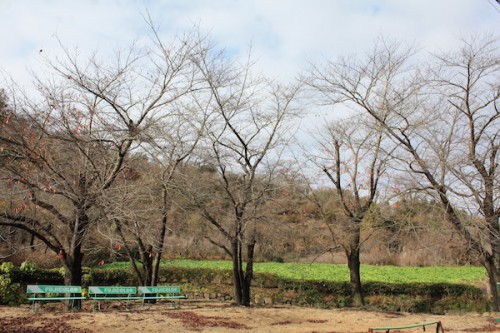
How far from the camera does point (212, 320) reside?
36.5 feet

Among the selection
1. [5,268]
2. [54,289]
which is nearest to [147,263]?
[54,289]

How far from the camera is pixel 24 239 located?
68.0 ft

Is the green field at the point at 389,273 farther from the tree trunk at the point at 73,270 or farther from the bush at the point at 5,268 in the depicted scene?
the tree trunk at the point at 73,270

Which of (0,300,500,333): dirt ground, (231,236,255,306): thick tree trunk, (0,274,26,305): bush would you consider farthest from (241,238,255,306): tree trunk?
(0,274,26,305): bush

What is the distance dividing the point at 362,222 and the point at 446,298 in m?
5.31

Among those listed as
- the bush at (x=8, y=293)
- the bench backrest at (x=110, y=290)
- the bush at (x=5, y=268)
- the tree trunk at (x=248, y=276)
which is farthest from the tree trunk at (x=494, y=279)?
the bush at (x=5, y=268)

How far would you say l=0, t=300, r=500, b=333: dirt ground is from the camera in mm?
9180

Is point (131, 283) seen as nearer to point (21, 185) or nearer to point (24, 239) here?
point (24, 239)

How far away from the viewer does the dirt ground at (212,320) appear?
30.1ft

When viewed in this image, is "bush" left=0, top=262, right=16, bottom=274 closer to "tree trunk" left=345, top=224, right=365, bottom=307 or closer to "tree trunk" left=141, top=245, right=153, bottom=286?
"tree trunk" left=141, top=245, right=153, bottom=286

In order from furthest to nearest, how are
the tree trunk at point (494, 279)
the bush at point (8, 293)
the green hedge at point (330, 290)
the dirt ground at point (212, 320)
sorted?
the green hedge at point (330, 290)
the tree trunk at point (494, 279)
the bush at point (8, 293)
the dirt ground at point (212, 320)

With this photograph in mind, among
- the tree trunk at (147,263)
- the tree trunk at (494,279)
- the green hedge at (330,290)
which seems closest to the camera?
the tree trunk at (494,279)

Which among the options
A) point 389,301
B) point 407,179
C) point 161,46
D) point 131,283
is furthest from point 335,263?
point 161,46

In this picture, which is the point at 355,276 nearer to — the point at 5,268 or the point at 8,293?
the point at 8,293
